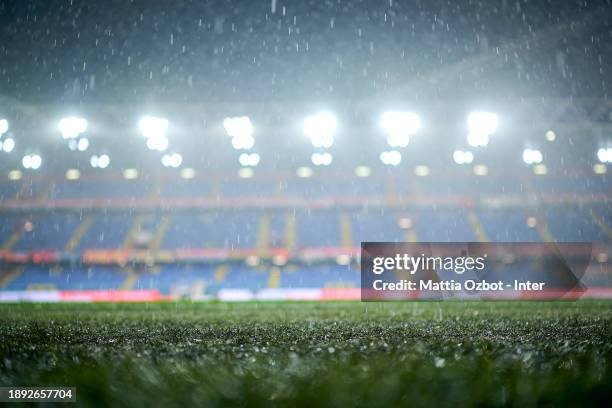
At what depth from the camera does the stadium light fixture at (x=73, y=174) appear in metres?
25.3

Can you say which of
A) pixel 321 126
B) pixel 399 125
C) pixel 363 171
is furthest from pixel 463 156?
pixel 321 126

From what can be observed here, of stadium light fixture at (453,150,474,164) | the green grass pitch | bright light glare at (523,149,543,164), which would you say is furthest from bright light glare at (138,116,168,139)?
the green grass pitch

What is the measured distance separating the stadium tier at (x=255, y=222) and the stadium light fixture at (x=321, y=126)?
4.74m

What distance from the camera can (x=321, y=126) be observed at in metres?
21.1

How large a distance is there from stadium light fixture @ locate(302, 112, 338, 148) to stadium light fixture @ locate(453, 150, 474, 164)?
603cm

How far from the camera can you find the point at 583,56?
1970 centimetres

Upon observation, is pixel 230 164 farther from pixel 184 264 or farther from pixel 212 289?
pixel 212 289

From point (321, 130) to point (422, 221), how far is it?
7008mm

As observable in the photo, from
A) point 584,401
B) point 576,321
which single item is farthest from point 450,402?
point 576,321

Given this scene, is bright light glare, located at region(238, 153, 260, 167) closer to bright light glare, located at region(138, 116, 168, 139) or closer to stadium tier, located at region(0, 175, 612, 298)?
stadium tier, located at region(0, 175, 612, 298)

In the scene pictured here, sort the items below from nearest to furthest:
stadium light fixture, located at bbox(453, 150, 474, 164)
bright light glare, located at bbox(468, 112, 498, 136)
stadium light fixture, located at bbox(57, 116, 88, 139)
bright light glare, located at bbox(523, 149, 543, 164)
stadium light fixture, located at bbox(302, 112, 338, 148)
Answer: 1. stadium light fixture, located at bbox(57, 116, 88, 139)
2. stadium light fixture, located at bbox(302, 112, 338, 148)
3. bright light glare, located at bbox(468, 112, 498, 136)
4. bright light glare, located at bbox(523, 149, 543, 164)
5. stadium light fixture, located at bbox(453, 150, 474, 164)

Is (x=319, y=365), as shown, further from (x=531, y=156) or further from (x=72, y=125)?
(x=531, y=156)

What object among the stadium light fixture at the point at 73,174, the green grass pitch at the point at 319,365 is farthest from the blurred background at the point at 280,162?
the green grass pitch at the point at 319,365

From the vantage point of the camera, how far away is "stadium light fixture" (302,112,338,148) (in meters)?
21.0
